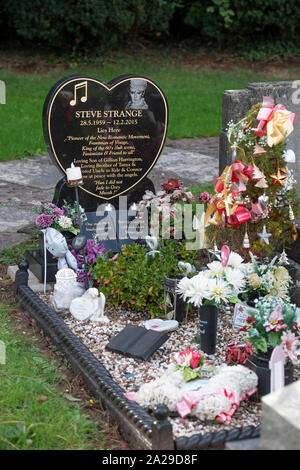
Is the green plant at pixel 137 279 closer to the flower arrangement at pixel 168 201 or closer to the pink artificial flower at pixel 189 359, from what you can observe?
the flower arrangement at pixel 168 201

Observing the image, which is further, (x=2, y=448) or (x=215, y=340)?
(x=215, y=340)

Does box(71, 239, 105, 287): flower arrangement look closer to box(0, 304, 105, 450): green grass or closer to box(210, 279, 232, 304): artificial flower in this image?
box(0, 304, 105, 450): green grass

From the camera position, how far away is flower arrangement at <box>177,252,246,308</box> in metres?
4.25

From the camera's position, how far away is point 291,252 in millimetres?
5320

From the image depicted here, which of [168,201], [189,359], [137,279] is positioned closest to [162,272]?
[137,279]

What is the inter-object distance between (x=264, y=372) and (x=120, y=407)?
82 centimetres

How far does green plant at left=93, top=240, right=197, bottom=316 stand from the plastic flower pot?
0.06m

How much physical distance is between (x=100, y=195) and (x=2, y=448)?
3.08 meters

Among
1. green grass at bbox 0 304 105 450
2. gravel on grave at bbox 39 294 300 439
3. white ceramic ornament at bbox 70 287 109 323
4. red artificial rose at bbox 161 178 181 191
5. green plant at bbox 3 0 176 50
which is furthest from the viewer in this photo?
green plant at bbox 3 0 176 50

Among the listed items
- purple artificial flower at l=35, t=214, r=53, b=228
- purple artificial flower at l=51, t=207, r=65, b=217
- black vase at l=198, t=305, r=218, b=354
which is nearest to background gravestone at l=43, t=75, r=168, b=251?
purple artificial flower at l=51, t=207, r=65, b=217

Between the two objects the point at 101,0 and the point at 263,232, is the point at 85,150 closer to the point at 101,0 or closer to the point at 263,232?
the point at 263,232

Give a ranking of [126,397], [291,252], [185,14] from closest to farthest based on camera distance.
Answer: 1. [126,397]
2. [291,252]
3. [185,14]

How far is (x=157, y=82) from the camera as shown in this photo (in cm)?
1377
